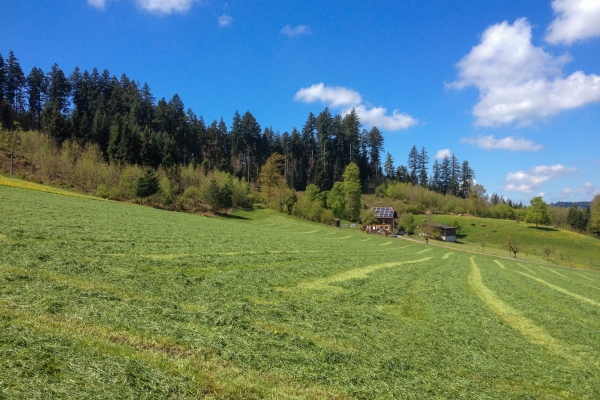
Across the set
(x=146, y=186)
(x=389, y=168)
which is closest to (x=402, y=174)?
(x=389, y=168)

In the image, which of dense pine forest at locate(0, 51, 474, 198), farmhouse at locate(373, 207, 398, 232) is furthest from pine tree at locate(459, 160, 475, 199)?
farmhouse at locate(373, 207, 398, 232)

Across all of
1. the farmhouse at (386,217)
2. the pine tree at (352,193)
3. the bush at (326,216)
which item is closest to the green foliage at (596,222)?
the farmhouse at (386,217)

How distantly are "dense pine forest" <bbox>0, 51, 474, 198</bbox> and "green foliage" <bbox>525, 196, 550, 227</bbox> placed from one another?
42.7m

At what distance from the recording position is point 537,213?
4141 inches

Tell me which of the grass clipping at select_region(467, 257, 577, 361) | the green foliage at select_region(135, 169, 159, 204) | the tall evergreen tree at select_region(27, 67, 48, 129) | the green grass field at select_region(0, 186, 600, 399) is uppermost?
the tall evergreen tree at select_region(27, 67, 48, 129)

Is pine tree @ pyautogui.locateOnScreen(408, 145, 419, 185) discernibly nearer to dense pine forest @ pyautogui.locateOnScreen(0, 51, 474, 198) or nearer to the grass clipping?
dense pine forest @ pyautogui.locateOnScreen(0, 51, 474, 198)

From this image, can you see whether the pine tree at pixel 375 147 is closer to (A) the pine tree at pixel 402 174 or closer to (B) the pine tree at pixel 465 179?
(A) the pine tree at pixel 402 174

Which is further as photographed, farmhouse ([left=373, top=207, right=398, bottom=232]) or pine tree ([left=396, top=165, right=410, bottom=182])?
pine tree ([left=396, top=165, right=410, bottom=182])

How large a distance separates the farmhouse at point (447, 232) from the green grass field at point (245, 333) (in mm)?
82039

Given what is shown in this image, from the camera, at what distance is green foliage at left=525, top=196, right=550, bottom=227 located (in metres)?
105

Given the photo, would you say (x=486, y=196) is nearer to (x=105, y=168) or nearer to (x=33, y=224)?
(x=105, y=168)

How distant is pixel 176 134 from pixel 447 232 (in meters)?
92.1

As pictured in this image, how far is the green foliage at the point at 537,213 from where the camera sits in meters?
105

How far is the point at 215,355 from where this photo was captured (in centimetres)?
595
